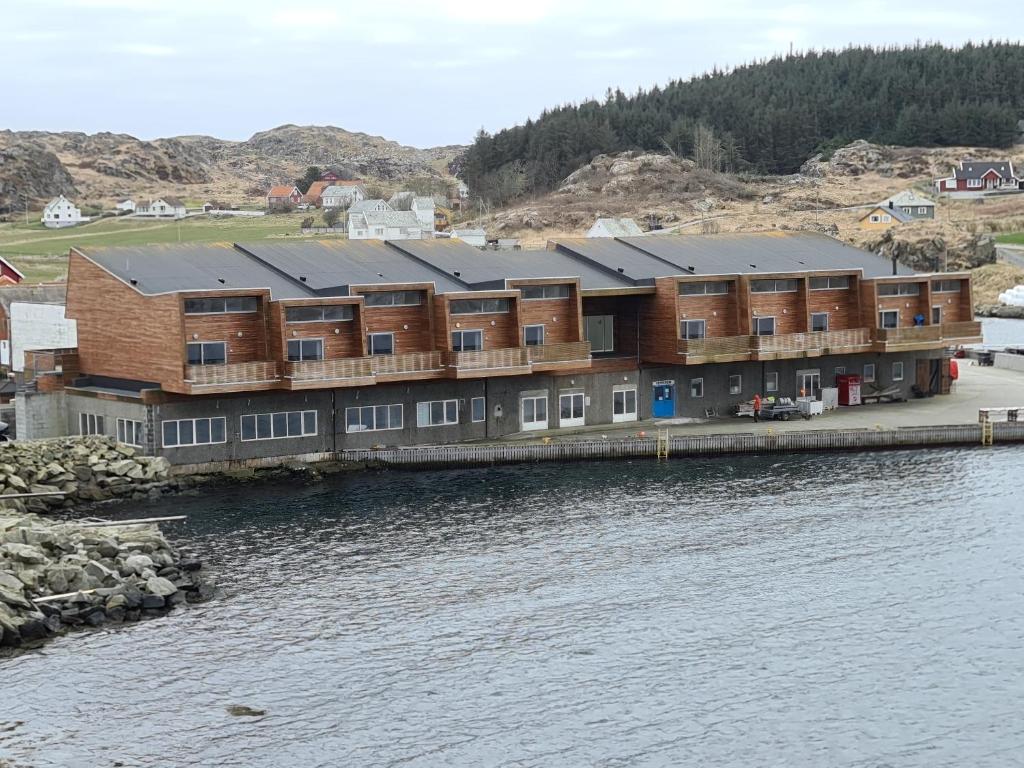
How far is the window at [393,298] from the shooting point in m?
68.4

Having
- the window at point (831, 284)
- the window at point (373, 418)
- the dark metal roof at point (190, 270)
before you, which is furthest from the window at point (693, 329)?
the dark metal roof at point (190, 270)

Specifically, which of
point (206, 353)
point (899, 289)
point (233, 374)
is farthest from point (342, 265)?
point (899, 289)

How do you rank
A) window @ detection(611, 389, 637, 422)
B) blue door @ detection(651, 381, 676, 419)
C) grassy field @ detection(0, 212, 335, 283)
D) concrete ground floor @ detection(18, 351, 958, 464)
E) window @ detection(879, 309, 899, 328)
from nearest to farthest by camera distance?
concrete ground floor @ detection(18, 351, 958, 464)
window @ detection(611, 389, 637, 422)
blue door @ detection(651, 381, 676, 419)
window @ detection(879, 309, 899, 328)
grassy field @ detection(0, 212, 335, 283)

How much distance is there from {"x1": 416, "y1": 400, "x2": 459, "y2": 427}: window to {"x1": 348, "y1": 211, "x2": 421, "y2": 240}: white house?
318ft

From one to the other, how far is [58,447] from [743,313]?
36627 mm

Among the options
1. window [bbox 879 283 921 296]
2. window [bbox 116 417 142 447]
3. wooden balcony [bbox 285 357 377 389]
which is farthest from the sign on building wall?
window [bbox 879 283 921 296]

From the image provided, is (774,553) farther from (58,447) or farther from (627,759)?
(58,447)

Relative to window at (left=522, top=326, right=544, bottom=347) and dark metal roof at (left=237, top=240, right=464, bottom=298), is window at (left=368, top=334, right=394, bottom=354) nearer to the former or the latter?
dark metal roof at (left=237, top=240, right=464, bottom=298)

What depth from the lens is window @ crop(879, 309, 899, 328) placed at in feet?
267

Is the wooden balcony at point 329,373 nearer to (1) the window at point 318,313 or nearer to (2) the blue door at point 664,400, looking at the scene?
(1) the window at point 318,313

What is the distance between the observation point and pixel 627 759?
114 ft

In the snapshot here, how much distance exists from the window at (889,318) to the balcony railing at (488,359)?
23858mm

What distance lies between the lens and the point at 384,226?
561 ft

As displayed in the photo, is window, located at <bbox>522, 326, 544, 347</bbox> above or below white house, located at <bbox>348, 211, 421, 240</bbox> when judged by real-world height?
A: below
